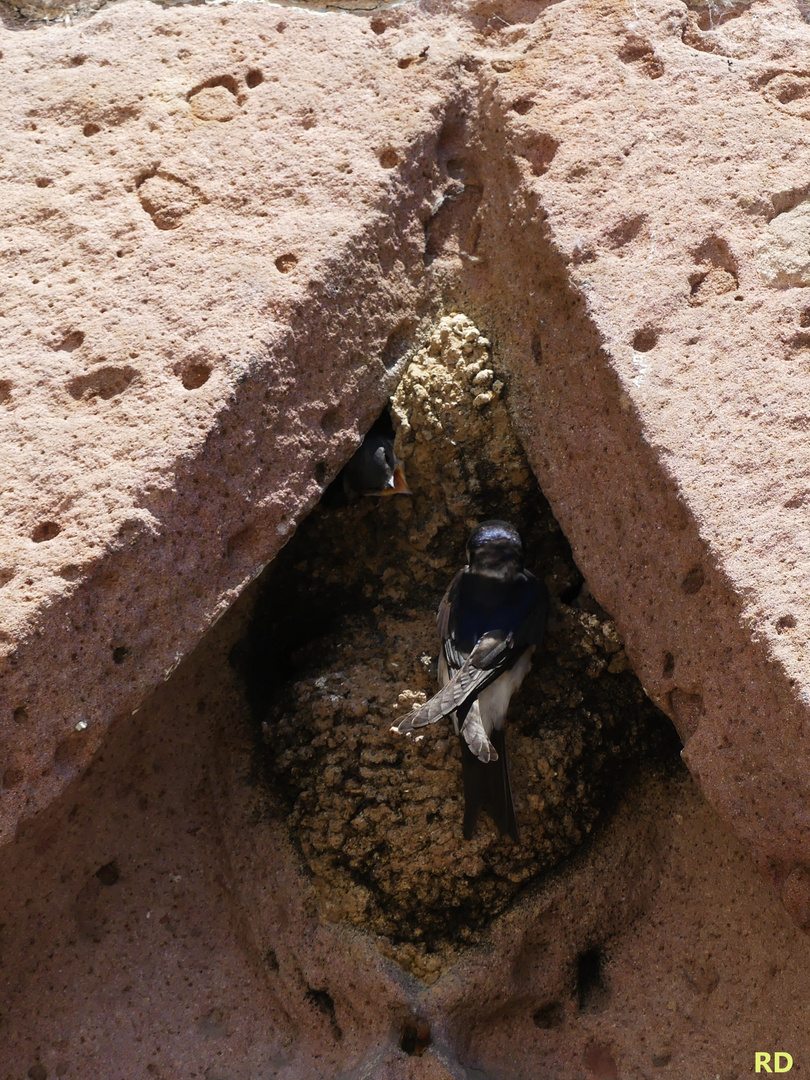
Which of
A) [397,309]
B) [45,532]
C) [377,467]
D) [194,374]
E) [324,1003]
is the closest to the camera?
[45,532]

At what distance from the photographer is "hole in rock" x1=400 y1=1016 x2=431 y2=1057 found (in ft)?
8.54

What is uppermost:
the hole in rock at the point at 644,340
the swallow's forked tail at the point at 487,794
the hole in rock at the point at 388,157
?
the hole in rock at the point at 388,157

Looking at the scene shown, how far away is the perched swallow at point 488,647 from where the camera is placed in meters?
2.72

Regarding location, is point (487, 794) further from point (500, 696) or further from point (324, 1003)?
point (324, 1003)

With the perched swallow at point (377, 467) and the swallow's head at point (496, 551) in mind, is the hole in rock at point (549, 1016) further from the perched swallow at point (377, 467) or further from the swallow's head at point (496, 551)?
the perched swallow at point (377, 467)

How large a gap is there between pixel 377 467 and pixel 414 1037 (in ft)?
4.51

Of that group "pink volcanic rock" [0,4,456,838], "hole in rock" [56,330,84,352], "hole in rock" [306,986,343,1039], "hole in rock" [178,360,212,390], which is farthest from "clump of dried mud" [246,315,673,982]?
"hole in rock" [56,330,84,352]

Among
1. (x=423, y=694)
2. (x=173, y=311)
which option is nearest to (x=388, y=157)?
(x=173, y=311)

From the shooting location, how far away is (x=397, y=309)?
9.50ft

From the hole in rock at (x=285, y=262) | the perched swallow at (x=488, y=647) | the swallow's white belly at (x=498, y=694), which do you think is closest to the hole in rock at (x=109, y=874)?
the perched swallow at (x=488, y=647)

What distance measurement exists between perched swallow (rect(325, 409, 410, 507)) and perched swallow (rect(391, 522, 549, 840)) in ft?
0.84

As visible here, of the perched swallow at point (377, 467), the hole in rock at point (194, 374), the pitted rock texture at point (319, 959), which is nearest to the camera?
the hole in rock at point (194, 374)

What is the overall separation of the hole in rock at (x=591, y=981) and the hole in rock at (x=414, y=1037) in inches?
15.3

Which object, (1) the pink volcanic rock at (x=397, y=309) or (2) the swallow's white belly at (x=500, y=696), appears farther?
(2) the swallow's white belly at (x=500, y=696)
